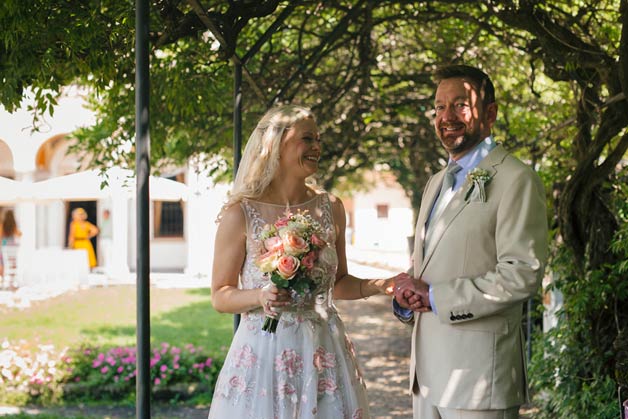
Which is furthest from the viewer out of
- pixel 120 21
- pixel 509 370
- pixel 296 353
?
pixel 120 21

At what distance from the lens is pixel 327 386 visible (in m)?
3.52

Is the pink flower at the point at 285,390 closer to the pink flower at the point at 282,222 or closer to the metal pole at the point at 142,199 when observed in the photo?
the metal pole at the point at 142,199

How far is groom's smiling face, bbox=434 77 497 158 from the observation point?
316 centimetres

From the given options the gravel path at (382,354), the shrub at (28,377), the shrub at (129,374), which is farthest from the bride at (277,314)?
the shrub at (28,377)

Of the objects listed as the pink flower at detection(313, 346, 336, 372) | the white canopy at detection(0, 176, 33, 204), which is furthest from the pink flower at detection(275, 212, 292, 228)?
the white canopy at detection(0, 176, 33, 204)

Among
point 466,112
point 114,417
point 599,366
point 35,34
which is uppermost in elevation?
point 35,34

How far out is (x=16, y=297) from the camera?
1589 centimetres

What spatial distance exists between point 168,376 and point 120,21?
5478 mm

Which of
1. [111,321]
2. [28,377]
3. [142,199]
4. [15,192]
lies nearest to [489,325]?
[142,199]

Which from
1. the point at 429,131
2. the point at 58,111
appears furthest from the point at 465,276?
the point at 58,111

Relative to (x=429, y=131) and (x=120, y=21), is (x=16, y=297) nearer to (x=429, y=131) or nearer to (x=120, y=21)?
(x=429, y=131)

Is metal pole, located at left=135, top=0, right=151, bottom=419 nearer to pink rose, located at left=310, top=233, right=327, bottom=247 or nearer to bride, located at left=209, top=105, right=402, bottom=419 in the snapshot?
bride, located at left=209, top=105, right=402, bottom=419

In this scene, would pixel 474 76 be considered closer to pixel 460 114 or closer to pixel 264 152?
pixel 460 114

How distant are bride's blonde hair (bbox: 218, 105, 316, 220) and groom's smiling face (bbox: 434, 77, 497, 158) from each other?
2.10ft
